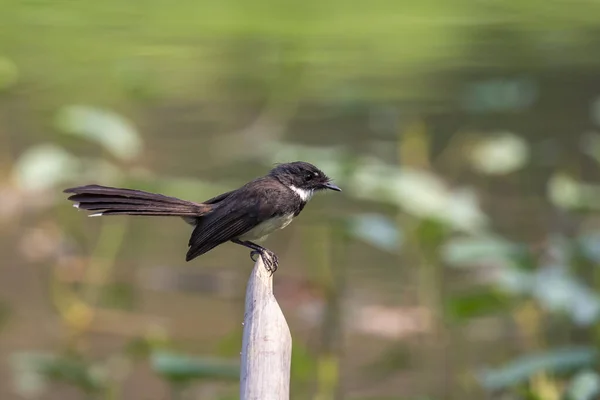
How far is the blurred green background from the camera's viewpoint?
5.80 metres

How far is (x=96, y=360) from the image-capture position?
22.9ft

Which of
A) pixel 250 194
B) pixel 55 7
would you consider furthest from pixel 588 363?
pixel 55 7

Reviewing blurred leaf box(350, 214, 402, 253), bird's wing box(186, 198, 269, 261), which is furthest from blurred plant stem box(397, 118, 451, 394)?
bird's wing box(186, 198, 269, 261)

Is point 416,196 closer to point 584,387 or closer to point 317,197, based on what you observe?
point 584,387

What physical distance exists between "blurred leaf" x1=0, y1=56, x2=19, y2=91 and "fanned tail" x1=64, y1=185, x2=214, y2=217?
21.3 feet

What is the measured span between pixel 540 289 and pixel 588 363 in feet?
1.56

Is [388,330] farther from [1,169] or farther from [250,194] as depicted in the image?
[1,169]

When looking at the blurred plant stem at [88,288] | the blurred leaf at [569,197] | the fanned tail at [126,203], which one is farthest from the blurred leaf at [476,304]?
the blurred plant stem at [88,288]

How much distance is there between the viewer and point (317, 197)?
8.91m

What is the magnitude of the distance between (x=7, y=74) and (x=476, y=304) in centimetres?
626

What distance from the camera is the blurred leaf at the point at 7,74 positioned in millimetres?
10367

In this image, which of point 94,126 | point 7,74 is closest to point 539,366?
point 94,126

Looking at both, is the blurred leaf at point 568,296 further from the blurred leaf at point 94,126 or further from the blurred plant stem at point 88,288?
the blurred plant stem at point 88,288

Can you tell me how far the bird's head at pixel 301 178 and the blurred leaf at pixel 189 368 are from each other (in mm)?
829
